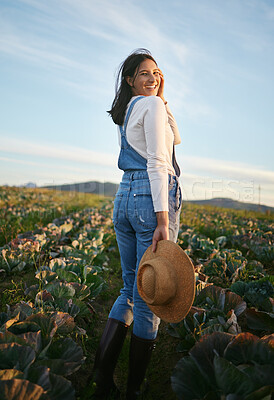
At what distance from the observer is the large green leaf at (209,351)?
1.76 metres

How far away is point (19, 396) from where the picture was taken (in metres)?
1.46

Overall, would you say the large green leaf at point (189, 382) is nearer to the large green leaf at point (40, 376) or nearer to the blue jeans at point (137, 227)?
the blue jeans at point (137, 227)

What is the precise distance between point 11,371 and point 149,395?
1.20 metres

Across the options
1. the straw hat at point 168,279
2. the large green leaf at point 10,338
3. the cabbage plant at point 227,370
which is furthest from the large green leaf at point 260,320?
the large green leaf at point 10,338

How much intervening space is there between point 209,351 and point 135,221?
33.2 inches

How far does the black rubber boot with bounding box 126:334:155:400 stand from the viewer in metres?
2.24

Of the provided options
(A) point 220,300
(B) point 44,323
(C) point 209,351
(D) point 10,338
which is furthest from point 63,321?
(A) point 220,300

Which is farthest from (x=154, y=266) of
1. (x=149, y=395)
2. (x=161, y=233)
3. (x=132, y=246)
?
(x=149, y=395)

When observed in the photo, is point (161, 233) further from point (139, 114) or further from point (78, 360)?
point (78, 360)

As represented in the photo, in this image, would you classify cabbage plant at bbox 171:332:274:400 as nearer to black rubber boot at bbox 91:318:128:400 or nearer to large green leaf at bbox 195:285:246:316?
black rubber boot at bbox 91:318:128:400

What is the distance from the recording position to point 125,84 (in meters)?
2.42

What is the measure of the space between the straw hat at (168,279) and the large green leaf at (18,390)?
0.82 meters

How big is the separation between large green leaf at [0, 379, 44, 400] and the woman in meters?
0.87

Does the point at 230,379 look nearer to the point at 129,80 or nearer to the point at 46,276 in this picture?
the point at 129,80
